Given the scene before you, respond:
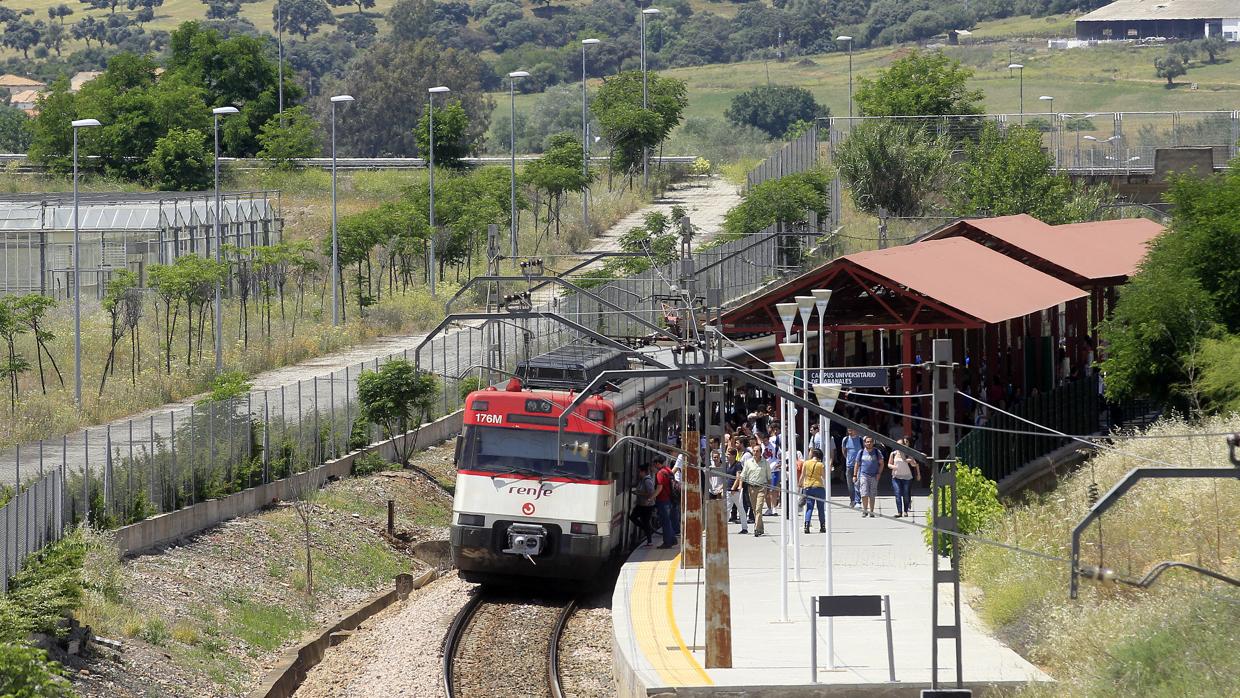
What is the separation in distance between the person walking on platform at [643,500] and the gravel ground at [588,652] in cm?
177

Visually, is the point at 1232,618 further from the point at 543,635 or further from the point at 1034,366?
the point at 1034,366

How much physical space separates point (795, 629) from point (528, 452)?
5.57 metres

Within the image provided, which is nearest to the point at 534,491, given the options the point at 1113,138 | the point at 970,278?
the point at 970,278

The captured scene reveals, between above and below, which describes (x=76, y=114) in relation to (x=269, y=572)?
above

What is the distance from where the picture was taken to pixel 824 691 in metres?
18.0

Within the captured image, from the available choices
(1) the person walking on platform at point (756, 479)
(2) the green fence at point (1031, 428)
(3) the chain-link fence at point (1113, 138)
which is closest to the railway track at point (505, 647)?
(1) the person walking on platform at point (756, 479)

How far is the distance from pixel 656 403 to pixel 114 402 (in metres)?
14.2

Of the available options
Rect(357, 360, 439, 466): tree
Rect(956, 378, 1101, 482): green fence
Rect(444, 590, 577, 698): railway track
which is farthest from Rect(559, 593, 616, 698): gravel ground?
Rect(357, 360, 439, 466): tree

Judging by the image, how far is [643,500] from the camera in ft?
93.1

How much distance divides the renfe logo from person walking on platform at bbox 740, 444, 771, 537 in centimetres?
327

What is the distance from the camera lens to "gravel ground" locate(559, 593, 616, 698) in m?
21.5

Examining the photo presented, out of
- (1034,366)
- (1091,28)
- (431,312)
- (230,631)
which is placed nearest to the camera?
(230,631)

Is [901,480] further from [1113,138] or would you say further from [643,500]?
[1113,138]

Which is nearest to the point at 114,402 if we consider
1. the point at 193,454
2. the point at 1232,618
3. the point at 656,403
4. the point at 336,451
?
the point at 336,451
